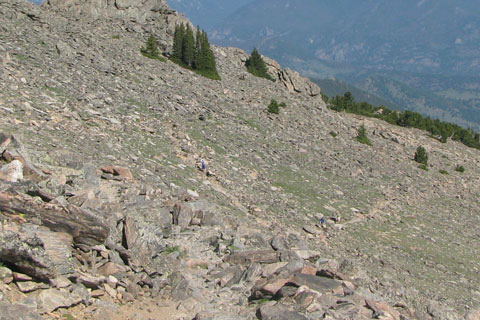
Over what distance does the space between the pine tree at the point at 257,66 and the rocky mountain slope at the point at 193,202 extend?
13.7m

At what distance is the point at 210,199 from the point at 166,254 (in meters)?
8.07

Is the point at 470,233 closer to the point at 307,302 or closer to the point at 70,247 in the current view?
the point at 307,302

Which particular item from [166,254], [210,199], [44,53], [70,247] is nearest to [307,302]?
[166,254]

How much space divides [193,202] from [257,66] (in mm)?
51401

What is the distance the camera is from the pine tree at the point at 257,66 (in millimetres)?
67188

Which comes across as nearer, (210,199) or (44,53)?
(210,199)

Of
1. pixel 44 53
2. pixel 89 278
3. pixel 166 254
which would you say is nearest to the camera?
pixel 89 278

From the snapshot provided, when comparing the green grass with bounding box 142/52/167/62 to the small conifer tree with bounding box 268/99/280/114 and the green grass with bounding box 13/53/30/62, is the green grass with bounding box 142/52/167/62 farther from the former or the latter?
the green grass with bounding box 13/53/30/62

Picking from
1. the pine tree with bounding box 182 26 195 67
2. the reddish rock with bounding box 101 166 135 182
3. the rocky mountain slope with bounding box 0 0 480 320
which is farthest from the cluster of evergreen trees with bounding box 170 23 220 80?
the reddish rock with bounding box 101 166 135 182

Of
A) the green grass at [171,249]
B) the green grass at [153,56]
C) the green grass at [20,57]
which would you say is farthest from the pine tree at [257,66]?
the green grass at [171,249]

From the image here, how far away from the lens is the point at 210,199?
23500 mm

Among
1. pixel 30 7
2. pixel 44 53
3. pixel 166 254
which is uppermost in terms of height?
pixel 30 7

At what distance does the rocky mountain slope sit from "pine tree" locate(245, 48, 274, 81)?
44.9 ft

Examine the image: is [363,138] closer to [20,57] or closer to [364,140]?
[364,140]
